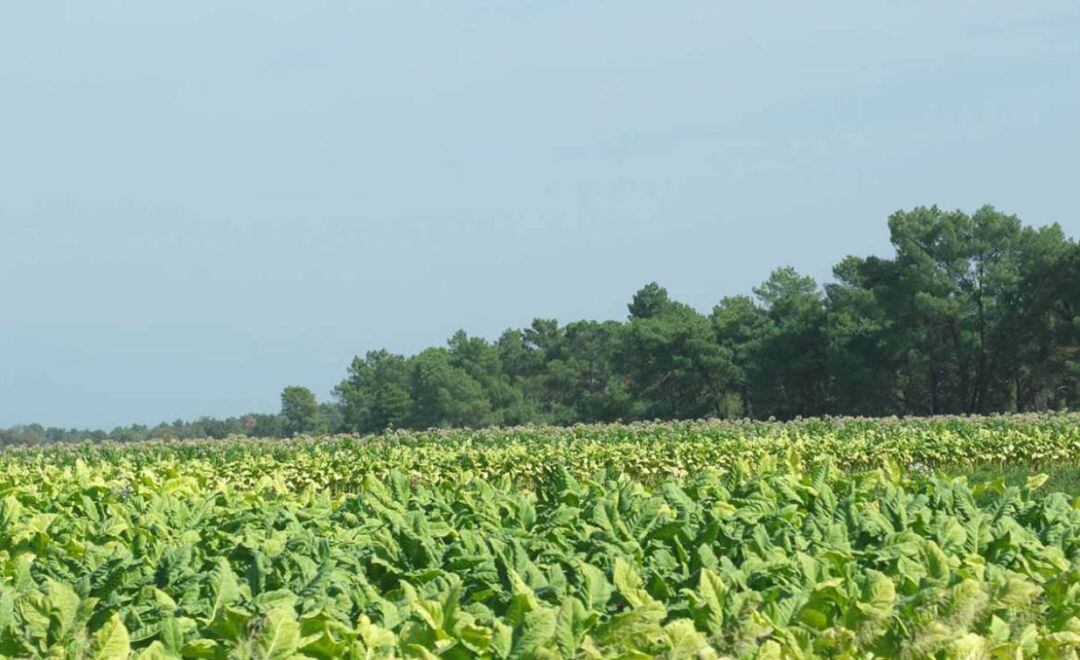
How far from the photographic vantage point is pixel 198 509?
24.7ft

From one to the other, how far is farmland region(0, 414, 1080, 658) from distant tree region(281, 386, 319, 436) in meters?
113

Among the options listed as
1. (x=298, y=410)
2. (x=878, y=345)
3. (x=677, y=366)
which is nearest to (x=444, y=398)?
(x=677, y=366)

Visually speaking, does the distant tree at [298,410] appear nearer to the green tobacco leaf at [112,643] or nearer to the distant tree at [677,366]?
the distant tree at [677,366]

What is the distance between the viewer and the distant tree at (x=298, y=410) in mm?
121562

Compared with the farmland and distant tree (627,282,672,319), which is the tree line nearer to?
distant tree (627,282,672,319)

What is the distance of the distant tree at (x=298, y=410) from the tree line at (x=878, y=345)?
3712 centimetres

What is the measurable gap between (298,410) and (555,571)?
120349 mm

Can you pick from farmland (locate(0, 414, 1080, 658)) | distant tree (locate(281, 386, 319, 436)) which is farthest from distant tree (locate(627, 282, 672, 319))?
farmland (locate(0, 414, 1080, 658))

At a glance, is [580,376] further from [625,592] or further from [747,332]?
[625,592]

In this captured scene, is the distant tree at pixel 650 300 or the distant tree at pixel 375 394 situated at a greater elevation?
the distant tree at pixel 650 300

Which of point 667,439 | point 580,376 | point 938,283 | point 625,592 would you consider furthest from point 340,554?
point 580,376

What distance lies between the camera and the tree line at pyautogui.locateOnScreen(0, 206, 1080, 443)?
59.8 m

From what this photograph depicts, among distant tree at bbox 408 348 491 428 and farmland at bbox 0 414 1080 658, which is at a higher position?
distant tree at bbox 408 348 491 428

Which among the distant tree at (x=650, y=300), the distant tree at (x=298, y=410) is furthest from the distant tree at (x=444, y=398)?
the distant tree at (x=298, y=410)
